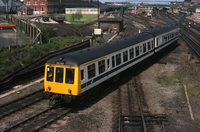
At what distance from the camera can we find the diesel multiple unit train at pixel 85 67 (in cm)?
1489

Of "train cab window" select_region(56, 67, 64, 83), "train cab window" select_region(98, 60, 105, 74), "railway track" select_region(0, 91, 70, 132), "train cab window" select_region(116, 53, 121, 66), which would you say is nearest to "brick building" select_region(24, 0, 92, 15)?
"train cab window" select_region(116, 53, 121, 66)

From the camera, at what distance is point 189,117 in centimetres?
1488

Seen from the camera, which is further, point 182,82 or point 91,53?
point 182,82

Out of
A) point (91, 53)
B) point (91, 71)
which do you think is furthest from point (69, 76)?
point (91, 53)

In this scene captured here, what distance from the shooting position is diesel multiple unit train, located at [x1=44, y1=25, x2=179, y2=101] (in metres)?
14.9

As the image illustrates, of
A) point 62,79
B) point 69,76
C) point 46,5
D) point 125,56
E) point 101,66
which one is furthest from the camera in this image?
point 46,5

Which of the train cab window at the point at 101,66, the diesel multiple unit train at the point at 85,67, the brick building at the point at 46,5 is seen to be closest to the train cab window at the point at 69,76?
the diesel multiple unit train at the point at 85,67

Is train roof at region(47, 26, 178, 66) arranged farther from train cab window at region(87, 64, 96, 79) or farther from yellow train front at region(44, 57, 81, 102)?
train cab window at region(87, 64, 96, 79)

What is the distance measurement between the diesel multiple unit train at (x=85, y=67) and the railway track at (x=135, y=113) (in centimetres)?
176

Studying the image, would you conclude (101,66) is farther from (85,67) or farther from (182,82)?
(182,82)

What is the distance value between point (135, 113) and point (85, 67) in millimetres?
4008

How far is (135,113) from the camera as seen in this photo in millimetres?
15398

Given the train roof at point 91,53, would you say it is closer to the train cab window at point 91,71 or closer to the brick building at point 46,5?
the train cab window at point 91,71

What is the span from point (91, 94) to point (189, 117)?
6225 millimetres
